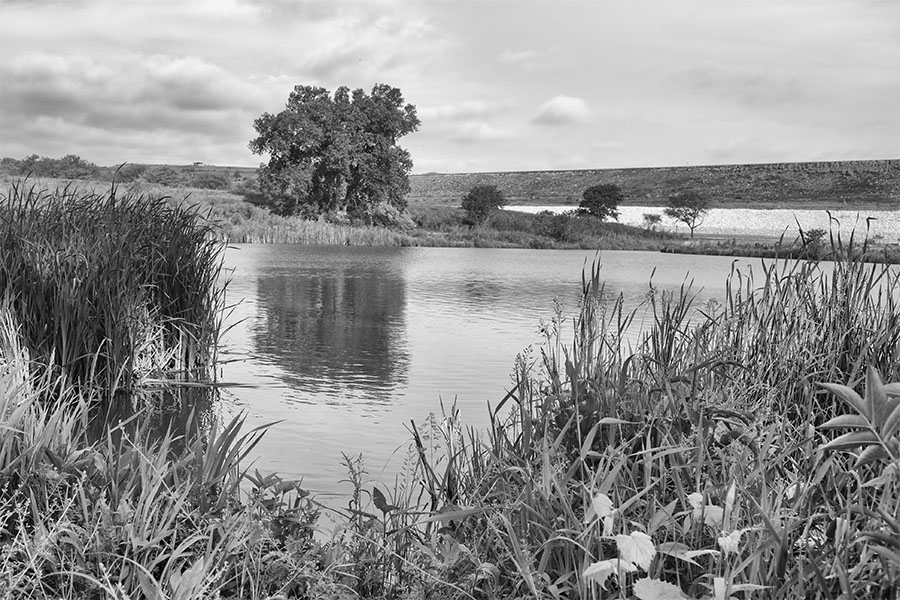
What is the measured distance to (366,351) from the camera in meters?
8.72

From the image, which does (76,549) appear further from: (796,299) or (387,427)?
(796,299)

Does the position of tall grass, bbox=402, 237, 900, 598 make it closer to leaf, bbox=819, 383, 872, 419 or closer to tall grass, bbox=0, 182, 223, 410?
leaf, bbox=819, 383, 872, 419

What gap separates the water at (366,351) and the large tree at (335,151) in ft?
75.0

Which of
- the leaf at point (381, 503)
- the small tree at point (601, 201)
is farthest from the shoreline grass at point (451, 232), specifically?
the leaf at point (381, 503)

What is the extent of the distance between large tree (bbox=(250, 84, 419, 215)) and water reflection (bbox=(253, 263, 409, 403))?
25.4m

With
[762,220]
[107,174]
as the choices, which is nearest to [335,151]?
[107,174]

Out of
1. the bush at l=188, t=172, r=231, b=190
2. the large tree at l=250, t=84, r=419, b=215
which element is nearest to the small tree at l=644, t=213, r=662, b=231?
the large tree at l=250, t=84, r=419, b=215

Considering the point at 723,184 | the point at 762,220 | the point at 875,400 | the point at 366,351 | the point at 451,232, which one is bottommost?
the point at 366,351

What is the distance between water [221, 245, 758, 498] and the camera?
5.15 meters

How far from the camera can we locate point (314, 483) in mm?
4270

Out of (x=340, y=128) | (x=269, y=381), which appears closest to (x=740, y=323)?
(x=269, y=381)

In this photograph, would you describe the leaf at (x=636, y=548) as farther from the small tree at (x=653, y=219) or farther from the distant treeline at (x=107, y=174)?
the small tree at (x=653, y=219)

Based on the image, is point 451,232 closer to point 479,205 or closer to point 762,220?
point 479,205

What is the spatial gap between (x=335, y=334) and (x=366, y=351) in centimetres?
123
